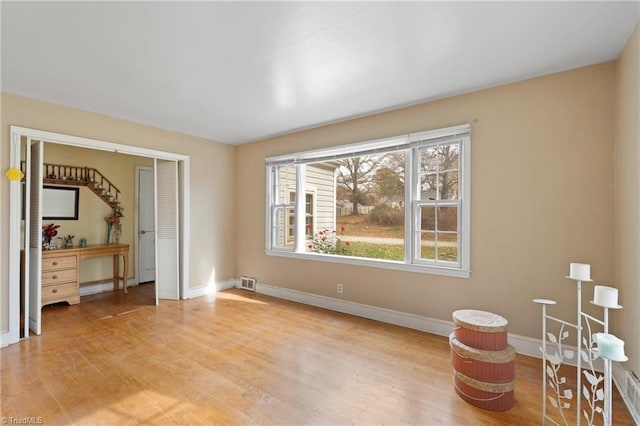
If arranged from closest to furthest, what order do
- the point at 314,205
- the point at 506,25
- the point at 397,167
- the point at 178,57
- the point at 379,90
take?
the point at 506,25, the point at 178,57, the point at 379,90, the point at 397,167, the point at 314,205

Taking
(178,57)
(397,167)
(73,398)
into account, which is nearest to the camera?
(73,398)

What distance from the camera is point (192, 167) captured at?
4906 millimetres

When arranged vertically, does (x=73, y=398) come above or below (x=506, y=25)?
below

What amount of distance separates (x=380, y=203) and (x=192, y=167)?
3.09m

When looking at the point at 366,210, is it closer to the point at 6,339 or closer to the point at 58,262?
the point at 6,339

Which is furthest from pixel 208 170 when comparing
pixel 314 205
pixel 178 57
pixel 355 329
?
pixel 355 329

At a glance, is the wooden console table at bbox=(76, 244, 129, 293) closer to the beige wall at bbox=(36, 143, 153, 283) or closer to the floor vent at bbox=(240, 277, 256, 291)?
the beige wall at bbox=(36, 143, 153, 283)

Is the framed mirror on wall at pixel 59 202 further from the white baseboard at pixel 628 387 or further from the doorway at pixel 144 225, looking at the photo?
the white baseboard at pixel 628 387

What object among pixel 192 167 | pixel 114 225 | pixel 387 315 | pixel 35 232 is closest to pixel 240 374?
Answer: pixel 387 315

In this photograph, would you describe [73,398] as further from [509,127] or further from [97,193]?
[509,127]

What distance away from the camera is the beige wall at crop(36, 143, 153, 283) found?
4.83m

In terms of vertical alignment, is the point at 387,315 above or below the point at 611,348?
below

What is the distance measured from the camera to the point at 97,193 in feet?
16.8

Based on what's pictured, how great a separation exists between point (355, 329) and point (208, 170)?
11.6ft
